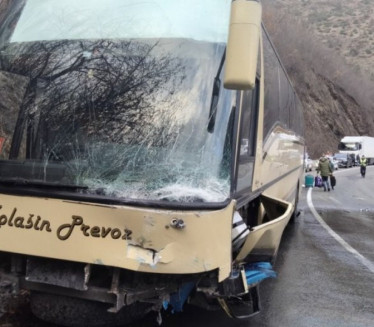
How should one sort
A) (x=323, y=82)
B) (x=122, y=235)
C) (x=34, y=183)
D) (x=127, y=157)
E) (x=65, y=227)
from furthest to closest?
(x=323, y=82), (x=127, y=157), (x=34, y=183), (x=65, y=227), (x=122, y=235)

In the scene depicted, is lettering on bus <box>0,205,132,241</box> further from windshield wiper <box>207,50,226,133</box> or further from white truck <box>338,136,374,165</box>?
white truck <box>338,136,374,165</box>

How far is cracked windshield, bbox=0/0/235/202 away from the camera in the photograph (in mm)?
3824

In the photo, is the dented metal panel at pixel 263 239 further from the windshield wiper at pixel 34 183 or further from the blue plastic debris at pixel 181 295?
the windshield wiper at pixel 34 183

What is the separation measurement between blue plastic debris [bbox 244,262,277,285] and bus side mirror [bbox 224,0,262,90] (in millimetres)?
1831

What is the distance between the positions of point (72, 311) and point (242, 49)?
2278mm

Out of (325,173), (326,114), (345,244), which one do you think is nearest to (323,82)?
(326,114)

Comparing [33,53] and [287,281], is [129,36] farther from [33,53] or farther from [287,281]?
[287,281]

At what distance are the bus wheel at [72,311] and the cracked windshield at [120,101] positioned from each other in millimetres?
912

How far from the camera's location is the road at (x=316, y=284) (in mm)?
5305

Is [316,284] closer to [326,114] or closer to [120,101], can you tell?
[120,101]

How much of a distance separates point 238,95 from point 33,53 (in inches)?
68.3

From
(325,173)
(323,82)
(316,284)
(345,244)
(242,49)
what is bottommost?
(325,173)

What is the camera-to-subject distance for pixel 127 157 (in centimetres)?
392

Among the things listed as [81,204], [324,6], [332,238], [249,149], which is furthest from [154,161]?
[324,6]
